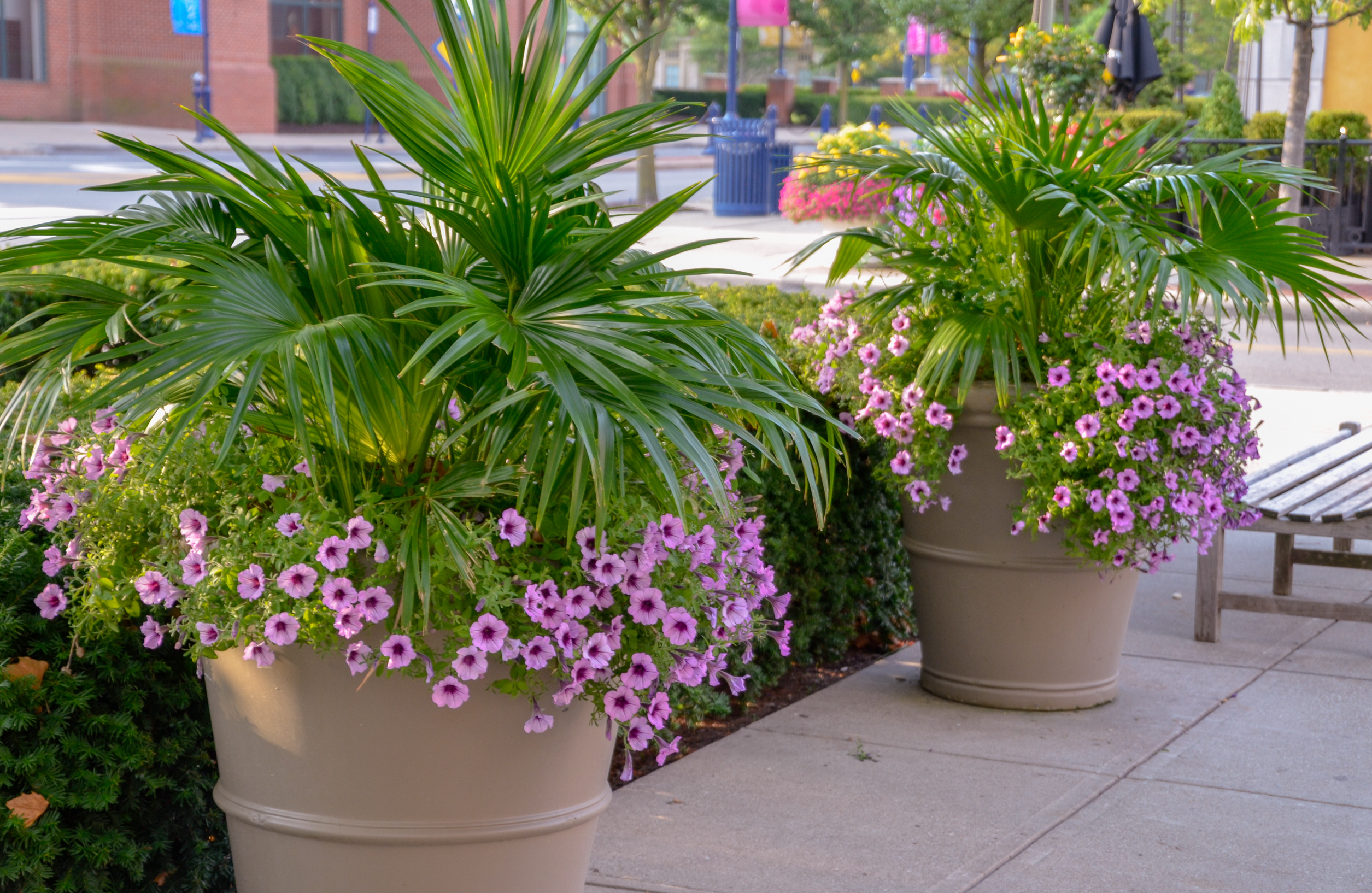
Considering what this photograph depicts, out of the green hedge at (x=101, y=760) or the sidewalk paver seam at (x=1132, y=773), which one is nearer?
the green hedge at (x=101, y=760)

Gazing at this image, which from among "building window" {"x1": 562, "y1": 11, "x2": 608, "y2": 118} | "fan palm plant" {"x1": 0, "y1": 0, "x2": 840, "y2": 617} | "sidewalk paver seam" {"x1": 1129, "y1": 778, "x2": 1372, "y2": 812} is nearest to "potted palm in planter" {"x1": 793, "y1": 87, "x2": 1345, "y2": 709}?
"sidewalk paver seam" {"x1": 1129, "y1": 778, "x2": 1372, "y2": 812}

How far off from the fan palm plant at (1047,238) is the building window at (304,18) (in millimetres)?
40262

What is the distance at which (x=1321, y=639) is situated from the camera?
206 inches

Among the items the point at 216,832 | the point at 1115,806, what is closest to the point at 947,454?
the point at 1115,806

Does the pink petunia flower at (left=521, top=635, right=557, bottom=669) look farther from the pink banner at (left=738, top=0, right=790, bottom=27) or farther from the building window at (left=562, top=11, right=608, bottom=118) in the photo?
the building window at (left=562, top=11, right=608, bottom=118)

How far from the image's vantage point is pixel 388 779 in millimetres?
2443

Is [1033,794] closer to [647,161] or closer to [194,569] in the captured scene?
[194,569]

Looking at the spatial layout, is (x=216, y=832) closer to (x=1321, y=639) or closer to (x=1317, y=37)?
(x=1321, y=639)

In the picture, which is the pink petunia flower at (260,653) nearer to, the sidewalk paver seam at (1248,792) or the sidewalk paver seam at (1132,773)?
the sidewalk paver seam at (1132,773)

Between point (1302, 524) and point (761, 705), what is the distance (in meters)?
1.91

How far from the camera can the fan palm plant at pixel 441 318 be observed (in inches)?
88.3

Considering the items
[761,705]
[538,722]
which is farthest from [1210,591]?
[538,722]

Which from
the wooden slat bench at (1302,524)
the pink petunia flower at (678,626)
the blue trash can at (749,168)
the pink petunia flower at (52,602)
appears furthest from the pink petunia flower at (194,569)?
the blue trash can at (749,168)

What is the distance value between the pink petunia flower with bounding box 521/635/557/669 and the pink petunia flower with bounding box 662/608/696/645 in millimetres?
200
